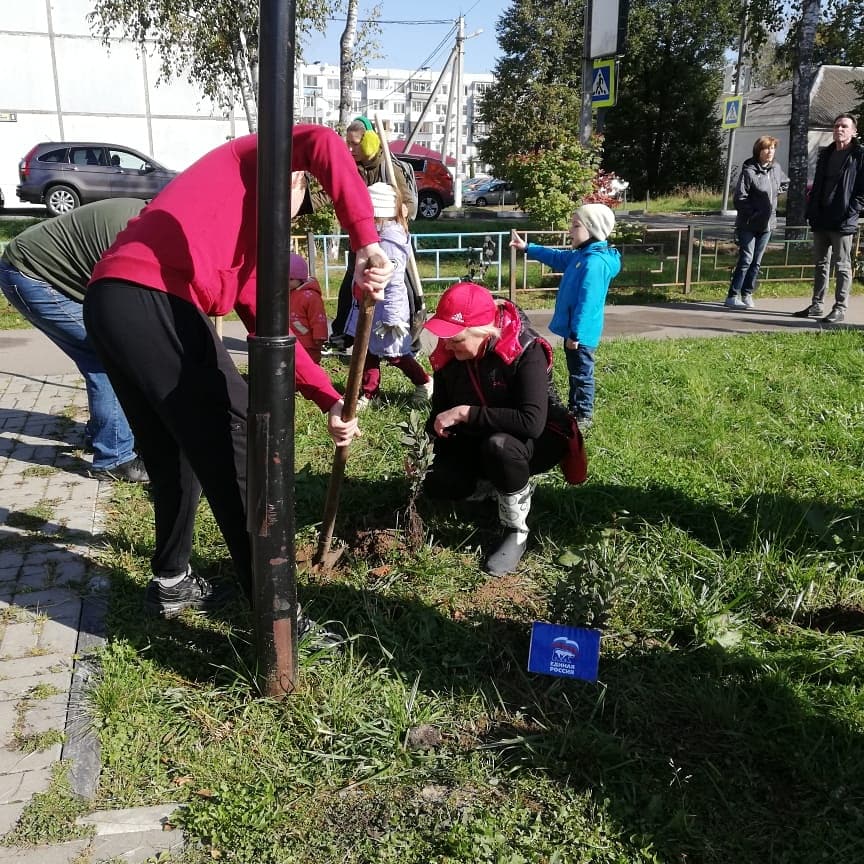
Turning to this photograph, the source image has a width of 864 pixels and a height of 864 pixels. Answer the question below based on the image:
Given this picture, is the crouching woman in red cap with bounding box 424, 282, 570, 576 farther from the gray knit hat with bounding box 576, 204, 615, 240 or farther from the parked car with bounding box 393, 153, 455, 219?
the parked car with bounding box 393, 153, 455, 219

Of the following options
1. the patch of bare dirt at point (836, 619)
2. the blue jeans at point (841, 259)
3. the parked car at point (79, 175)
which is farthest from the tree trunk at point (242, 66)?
the patch of bare dirt at point (836, 619)

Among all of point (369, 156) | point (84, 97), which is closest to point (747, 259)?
point (369, 156)

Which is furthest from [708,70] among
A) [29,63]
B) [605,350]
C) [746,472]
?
[746,472]

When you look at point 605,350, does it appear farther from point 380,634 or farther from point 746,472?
point 380,634

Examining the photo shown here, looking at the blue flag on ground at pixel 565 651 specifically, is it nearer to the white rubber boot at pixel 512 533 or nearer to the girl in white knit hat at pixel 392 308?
the white rubber boot at pixel 512 533

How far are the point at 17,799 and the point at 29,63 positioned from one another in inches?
1064

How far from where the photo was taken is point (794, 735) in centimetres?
245

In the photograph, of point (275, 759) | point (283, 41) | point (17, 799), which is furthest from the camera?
point (275, 759)

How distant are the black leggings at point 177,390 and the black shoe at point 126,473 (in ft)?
5.77

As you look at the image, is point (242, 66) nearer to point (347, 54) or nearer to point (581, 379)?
point (347, 54)

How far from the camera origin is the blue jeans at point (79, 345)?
4.05m

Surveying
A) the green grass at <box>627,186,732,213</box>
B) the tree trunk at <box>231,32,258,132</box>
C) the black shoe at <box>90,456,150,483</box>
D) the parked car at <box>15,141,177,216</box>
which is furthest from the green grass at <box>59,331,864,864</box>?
the green grass at <box>627,186,732,213</box>

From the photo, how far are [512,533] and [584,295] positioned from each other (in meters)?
1.91

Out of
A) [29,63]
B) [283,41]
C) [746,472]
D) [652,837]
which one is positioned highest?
[29,63]
